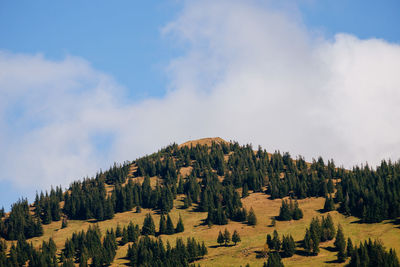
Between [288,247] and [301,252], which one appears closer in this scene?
[288,247]

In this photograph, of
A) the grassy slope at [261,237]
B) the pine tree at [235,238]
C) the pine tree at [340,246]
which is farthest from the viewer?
the pine tree at [235,238]

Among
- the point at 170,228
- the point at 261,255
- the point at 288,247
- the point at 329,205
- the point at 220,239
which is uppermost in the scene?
the point at 329,205

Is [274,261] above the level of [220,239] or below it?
below

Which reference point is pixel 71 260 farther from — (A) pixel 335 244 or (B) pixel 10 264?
(A) pixel 335 244

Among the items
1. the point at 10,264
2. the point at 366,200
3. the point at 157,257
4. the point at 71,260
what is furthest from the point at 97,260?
the point at 366,200

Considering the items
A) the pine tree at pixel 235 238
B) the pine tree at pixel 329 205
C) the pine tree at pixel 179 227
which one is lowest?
the pine tree at pixel 235 238

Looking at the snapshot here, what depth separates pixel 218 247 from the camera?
17050 centimetres

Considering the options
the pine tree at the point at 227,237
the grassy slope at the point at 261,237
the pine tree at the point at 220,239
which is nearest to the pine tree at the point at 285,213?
the grassy slope at the point at 261,237

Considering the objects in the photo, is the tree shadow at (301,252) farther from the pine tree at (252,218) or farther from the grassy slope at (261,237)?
the pine tree at (252,218)

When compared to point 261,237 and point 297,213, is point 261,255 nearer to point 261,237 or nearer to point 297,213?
point 261,237

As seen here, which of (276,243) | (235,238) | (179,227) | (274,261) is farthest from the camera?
(179,227)

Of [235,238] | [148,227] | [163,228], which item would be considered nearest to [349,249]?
[235,238]

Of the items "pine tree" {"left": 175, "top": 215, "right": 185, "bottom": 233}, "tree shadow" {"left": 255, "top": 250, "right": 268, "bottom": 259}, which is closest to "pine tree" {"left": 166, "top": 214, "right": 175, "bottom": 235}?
"pine tree" {"left": 175, "top": 215, "right": 185, "bottom": 233}

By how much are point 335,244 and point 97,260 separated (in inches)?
3451
